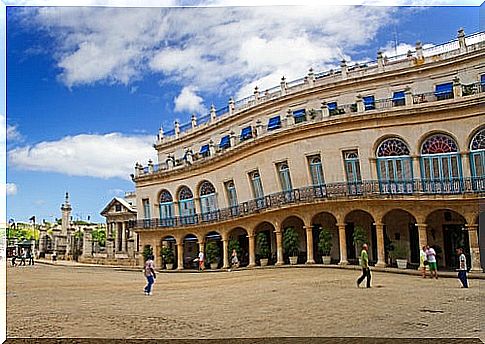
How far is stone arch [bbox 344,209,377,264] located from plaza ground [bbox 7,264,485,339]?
357 millimetres

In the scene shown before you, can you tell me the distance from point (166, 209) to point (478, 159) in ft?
17.1

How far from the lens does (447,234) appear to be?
30.8 feet

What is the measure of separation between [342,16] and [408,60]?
51.7 inches

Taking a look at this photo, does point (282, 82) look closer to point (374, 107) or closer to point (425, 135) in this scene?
point (374, 107)

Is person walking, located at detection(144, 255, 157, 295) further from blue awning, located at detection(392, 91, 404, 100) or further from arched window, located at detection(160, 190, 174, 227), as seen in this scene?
blue awning, located at detection(392, 91, 404, 100)

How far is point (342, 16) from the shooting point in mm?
9617

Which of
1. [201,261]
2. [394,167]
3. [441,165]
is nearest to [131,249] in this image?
[201,261]

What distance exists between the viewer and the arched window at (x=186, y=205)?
1069cm

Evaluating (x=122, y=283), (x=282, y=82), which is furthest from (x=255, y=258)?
(x=282, y=82)

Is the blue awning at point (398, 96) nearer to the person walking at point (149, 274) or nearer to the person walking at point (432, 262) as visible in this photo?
the person walking at point (432, 262)

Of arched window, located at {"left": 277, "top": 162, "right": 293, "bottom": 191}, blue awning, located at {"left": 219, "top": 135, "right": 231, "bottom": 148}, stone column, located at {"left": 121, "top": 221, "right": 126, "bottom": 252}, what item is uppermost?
blue awning, located at {"left": 219, "top": 135, "right": 231, "bottom": 148}

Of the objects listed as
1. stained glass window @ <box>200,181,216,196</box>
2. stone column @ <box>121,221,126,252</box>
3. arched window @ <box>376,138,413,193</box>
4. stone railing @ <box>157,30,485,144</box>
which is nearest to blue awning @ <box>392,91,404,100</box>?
stone railing @ <box>157,30,485,144</box>

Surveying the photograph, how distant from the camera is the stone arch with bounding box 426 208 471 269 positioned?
30.4 ft

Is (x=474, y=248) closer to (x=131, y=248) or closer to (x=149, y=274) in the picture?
(x=149, y=274)
